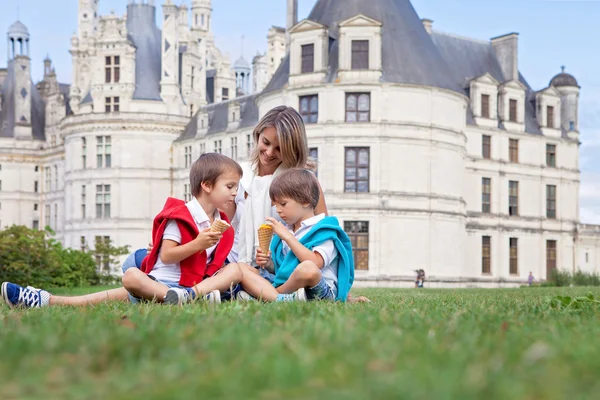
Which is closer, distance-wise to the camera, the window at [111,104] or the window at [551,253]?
the window at [551,253]

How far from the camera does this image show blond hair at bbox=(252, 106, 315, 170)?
746 centimetres

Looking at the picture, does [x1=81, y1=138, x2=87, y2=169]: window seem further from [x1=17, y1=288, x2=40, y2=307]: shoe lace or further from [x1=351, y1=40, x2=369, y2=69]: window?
[x1=17, y1=288, x2=40, y2=307]: shoe lace

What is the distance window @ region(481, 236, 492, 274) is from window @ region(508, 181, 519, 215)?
104 inches

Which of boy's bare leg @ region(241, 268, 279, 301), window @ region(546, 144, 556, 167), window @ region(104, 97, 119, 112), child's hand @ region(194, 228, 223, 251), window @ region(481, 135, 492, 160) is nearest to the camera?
child's hand @ region(194, 228, 223, 251)

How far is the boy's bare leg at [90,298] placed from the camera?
6.59 metres

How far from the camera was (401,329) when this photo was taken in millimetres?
3572

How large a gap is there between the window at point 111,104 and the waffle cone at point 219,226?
46.9 metres

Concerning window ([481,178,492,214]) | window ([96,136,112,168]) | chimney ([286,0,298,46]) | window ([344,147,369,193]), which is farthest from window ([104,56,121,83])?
window ([481,178,492,214])

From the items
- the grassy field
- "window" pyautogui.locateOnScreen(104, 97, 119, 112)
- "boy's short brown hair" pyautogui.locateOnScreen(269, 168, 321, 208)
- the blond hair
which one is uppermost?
"window" pyautogui.locateOnScreen(104, 97, 119, 112)

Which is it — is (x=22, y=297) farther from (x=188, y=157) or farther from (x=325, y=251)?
(x=188, y=157)

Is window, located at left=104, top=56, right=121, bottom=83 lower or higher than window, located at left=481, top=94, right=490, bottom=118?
higher

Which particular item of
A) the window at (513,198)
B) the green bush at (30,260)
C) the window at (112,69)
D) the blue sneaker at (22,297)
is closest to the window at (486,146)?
the window at (513,198)

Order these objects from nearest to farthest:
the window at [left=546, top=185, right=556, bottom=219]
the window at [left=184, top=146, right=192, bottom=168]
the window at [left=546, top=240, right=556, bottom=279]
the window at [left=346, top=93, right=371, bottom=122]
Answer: the window at [left=346, top=93, right=371, bottom=122], the window at [left=546, top=240, right=556, bottom=279], the window at [left=546, top=185, right=556, bottom=219], the window at [left=184, top=146, right=192, bottom=168]

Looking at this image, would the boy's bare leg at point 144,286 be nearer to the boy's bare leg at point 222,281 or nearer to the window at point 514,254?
the boy's bare leg at point 222,281
